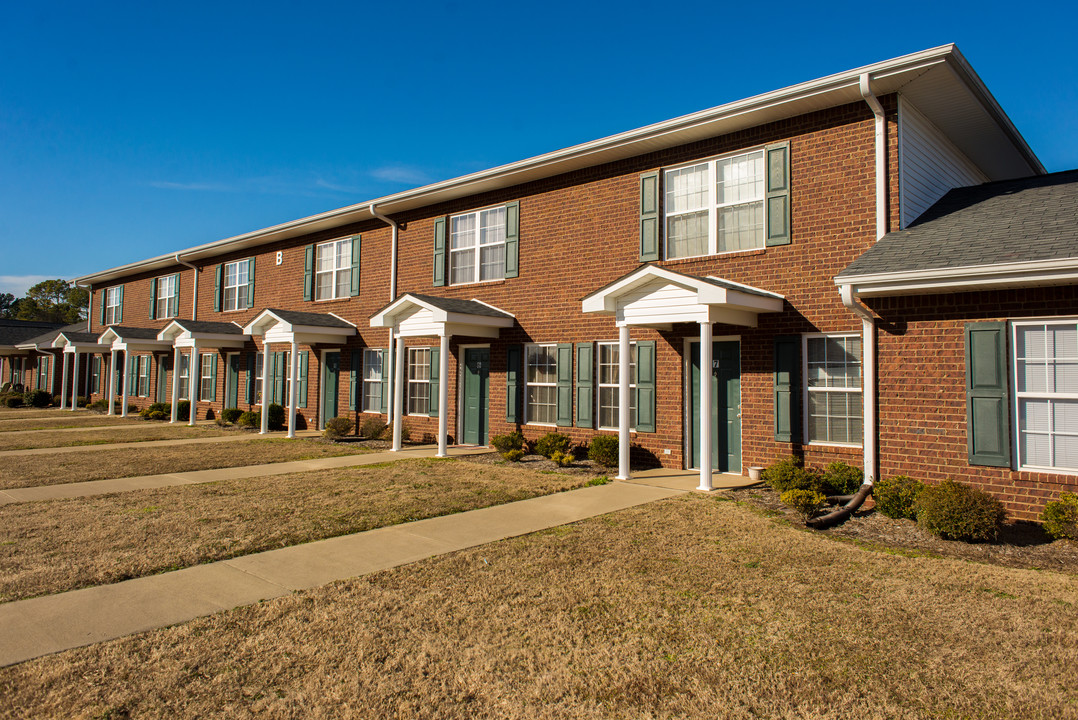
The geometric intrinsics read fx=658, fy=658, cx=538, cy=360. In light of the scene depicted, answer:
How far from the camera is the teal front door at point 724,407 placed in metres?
11.0

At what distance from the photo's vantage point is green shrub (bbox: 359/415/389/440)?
53.5ft

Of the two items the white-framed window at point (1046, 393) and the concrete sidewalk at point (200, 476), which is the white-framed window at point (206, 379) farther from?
the white-framed window at point (1046, 393)

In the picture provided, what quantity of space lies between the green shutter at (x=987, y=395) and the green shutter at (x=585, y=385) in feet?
20.6

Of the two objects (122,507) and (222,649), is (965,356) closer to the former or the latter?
(222,649)

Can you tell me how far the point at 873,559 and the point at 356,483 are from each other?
24.1ft

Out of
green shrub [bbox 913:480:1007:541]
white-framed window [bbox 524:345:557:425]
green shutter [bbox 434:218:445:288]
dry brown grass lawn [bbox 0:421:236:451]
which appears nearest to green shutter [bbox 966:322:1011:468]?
green shrub [bbox 913:480:1007:541]

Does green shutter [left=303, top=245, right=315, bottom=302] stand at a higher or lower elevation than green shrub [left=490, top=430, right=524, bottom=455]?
higher

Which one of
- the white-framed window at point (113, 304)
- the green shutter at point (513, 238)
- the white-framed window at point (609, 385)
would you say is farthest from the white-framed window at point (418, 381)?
the white-framed window at point (113, 304)

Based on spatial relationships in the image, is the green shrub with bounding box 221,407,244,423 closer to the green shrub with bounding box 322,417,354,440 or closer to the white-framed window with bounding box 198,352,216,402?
the white-framed window with bounding box 198,352,216,402

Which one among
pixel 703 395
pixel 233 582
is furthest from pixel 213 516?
pixel 703 395

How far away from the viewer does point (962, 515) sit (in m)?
7.01

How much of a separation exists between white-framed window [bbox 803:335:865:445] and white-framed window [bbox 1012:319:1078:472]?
75.5 inches

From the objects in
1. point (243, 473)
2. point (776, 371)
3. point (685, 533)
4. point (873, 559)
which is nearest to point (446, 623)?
point (685, 533)

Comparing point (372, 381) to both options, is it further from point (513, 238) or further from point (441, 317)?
point (513, 238)
